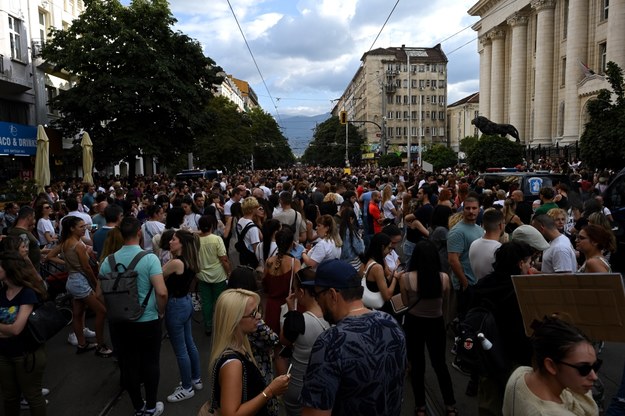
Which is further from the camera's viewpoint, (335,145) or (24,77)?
(335,145)

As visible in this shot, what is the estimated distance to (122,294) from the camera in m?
4.58

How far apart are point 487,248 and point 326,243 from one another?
1.91 metres

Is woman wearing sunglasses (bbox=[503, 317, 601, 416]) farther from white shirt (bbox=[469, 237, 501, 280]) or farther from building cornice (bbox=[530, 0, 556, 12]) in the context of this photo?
building cornice (bbox=[530, 0, 556, 12])

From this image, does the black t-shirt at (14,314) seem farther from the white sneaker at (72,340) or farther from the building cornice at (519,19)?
the building cornice at (519,19)

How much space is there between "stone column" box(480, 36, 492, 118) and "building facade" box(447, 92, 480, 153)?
26040 millimetres

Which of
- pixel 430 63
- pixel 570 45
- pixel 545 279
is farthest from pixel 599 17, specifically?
pixel 430 63

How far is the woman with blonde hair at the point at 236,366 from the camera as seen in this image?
111 inches

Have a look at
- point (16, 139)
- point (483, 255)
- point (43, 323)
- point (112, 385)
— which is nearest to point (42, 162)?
point (16, 139)

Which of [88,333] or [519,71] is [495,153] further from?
[88,333]

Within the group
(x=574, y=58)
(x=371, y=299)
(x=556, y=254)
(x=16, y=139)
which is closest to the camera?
(x=371, y=299)

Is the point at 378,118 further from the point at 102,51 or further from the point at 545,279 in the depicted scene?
the point at 545,279

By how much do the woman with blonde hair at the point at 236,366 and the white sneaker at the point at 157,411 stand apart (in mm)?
2319

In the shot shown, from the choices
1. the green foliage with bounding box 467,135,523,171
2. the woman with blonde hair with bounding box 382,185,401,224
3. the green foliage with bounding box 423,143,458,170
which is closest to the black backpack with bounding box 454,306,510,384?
the woman with blonde hair with bounding box 382,185,401,224

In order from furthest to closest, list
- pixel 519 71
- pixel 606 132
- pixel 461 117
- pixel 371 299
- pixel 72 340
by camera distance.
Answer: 1. pixel 461 117
2. pixel 519 71
3. pixel 606 132
4. pixel 72 340
5. pixel 371 299
